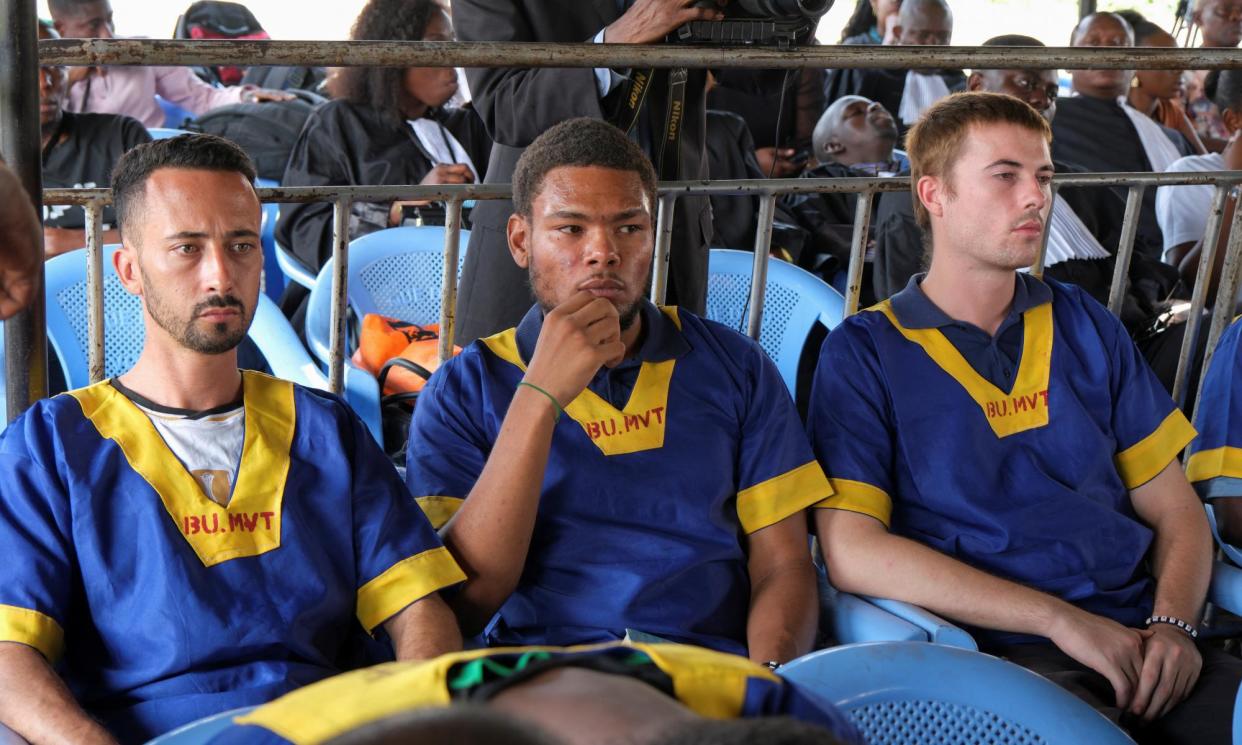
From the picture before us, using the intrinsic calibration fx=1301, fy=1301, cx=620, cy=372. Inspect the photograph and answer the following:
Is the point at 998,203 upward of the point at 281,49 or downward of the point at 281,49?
downward

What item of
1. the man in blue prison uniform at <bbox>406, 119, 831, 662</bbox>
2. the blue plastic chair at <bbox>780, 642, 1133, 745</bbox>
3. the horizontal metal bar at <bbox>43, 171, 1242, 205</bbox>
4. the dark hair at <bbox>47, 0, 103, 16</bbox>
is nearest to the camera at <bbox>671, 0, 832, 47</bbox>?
the horizontal metal bar at <bbox>43, 171, 1242, 205</bbox>

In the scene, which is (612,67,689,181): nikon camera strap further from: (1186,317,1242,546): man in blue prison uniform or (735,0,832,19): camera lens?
(1186,317,1242,546): man in blue prison uniform

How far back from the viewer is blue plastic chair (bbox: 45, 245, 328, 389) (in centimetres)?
276

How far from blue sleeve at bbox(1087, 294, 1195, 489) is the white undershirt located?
1.41 metres

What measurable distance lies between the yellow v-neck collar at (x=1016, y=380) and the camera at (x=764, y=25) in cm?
52

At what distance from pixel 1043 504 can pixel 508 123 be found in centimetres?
125

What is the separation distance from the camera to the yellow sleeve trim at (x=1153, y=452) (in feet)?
7.07

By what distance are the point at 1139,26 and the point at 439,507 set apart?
18.7ft

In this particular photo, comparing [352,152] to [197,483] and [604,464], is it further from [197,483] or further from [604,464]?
[197,483]

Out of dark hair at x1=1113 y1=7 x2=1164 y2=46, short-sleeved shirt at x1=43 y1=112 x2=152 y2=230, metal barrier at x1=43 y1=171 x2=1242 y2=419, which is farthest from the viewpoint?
dark hair at x1=1113 y1=7 x2=1164 y2=46

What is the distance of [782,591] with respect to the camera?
6.22ft

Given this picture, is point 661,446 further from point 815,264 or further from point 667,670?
point 815,264

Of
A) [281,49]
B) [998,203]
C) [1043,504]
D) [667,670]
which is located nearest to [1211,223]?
[998,203]

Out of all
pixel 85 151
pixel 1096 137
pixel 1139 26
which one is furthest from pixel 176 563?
pixel 1139 26
